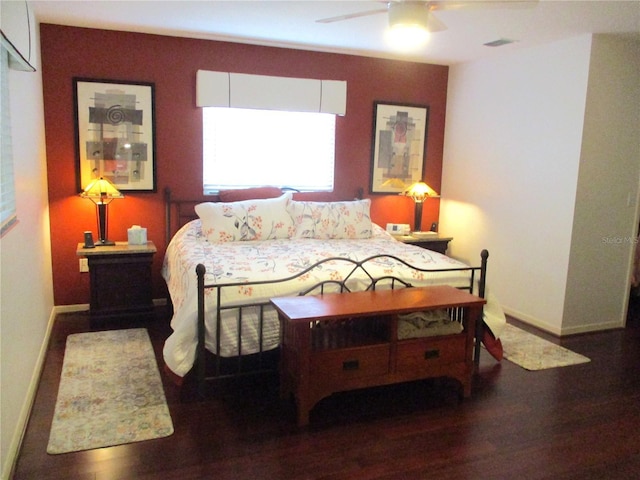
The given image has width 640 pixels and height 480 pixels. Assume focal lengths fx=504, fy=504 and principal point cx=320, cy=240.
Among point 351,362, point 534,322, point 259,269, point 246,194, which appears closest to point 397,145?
point 246,194

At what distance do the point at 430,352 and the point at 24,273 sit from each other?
7.18 ft

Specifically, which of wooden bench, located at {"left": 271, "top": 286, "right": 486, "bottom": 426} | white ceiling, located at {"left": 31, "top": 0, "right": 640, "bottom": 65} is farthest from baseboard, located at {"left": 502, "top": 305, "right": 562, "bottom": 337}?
white ceiling, located at {"left": 31, "top": 0, "right": 640, "bottom": 65}

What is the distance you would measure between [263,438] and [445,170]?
3.64 meters

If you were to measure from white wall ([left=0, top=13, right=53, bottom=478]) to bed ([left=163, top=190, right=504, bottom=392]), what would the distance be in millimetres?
692

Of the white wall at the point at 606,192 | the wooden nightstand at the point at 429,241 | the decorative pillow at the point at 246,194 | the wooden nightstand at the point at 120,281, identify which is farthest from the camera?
the wooden nightstand at the point at 429,241

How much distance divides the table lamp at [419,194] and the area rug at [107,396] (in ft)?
8.90

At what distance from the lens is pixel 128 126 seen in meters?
4.14

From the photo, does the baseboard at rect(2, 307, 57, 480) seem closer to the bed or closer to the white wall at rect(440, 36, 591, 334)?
the bed

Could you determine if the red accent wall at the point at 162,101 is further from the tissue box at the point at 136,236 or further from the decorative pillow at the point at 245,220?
the decorative pillow at the point at 245,220

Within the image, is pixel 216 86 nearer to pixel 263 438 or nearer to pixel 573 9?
pixel 573 9

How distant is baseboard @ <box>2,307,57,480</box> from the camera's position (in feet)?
6.68

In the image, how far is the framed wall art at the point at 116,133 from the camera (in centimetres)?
401

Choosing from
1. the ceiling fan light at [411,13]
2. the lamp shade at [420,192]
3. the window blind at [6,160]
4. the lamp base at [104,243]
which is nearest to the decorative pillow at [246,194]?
the lamp base at [104,243]

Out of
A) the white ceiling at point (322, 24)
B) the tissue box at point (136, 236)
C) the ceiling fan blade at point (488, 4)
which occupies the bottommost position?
the tissue box at point (136, 236)
